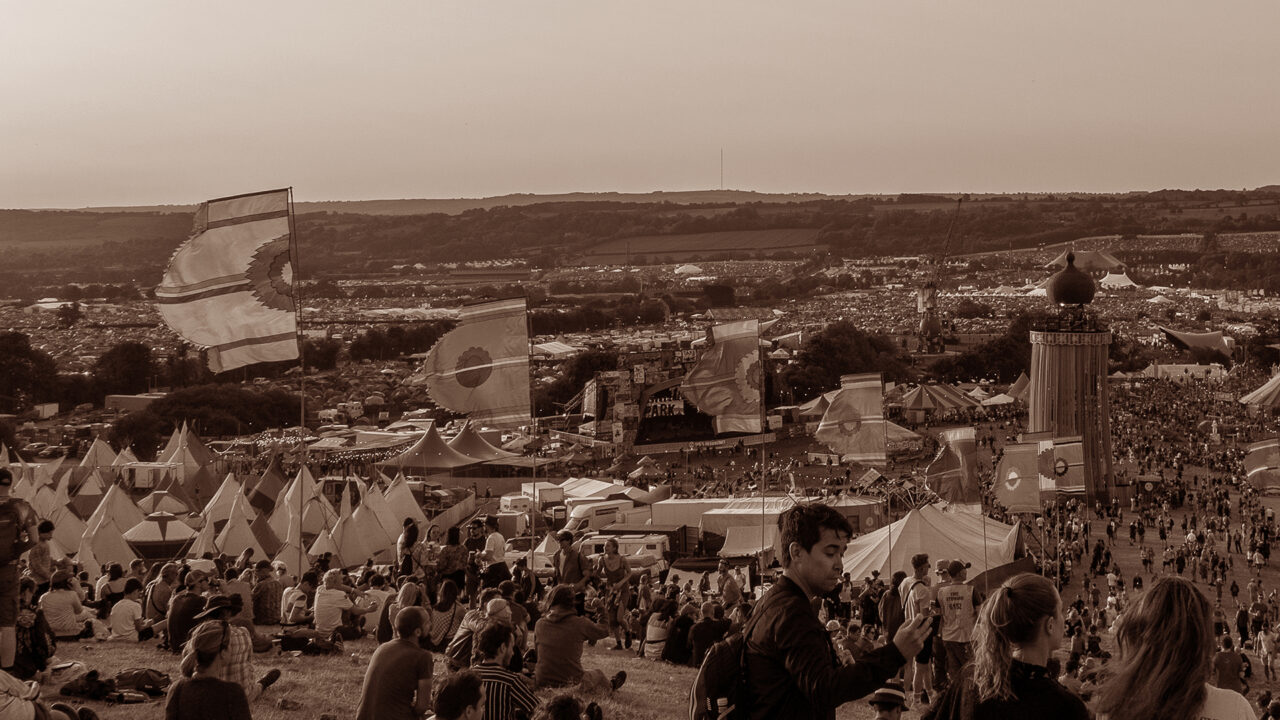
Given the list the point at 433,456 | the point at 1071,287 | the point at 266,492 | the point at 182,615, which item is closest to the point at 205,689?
the point at 182,615

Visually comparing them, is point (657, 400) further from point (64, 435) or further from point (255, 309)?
point (255, 309)

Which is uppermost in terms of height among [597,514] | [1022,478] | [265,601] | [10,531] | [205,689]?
[10,531]

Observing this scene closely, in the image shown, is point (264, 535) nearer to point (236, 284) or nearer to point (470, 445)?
point (470, 445)

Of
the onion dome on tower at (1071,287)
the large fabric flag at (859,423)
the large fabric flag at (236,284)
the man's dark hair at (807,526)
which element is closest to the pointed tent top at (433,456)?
the large fabric flag at (859,423)

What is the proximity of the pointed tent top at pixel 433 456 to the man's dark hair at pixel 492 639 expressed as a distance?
27926 mm

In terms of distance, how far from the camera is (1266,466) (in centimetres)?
2600

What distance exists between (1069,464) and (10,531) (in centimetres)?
2242

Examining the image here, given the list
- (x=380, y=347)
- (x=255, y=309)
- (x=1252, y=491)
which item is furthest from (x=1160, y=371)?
(x=255, y=309)

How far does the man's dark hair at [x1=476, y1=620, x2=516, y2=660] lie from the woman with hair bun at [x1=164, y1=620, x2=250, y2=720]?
1110mm

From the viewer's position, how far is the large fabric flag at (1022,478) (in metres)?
22.3

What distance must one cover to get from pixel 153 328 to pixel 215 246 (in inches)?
5729

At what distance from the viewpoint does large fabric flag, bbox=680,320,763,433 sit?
727 inches

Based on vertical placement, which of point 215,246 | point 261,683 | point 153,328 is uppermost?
point 215,246

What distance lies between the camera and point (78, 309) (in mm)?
162500
